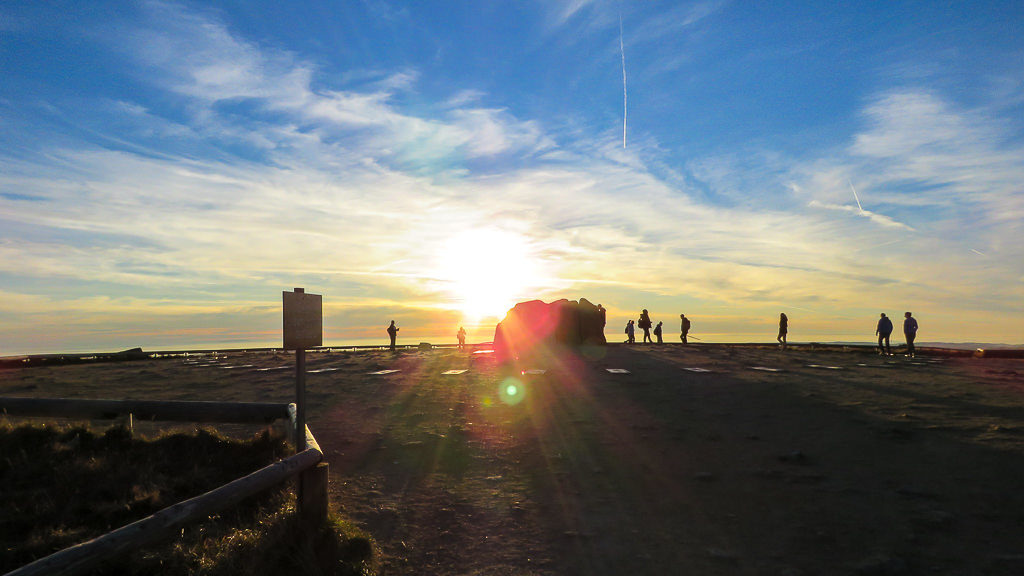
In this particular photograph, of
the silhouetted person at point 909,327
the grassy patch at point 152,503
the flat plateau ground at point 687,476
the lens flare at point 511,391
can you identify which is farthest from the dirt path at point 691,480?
the silhouetted person at point 909,327

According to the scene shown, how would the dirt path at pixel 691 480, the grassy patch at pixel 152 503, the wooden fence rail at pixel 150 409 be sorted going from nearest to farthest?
the grassy patch at pixel 152 503 < the dirt path at pixel 691 480 < the wooden fence rail at pixel 150 409

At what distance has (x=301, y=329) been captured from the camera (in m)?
6.25

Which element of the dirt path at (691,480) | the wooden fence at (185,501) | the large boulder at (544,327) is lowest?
the dirt path at (691,480)

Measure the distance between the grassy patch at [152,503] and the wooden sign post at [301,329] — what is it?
1066 millimetres

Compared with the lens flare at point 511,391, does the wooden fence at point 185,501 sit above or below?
above

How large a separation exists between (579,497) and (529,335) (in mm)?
27779

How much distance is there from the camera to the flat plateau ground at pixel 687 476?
5613 mm

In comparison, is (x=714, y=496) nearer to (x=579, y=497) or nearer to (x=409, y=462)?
(x=579, y=497)

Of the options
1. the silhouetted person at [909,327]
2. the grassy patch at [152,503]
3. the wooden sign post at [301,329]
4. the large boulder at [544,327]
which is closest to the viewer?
the grassy patch at [152,503]

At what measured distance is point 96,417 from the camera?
932cm

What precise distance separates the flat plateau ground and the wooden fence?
3.38 ft

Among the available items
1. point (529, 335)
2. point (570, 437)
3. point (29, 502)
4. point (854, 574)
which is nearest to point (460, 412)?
point (570, 437)

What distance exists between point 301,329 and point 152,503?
303cm

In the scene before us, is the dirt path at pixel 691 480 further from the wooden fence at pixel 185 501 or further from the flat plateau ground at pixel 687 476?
the wooden fence at pixel 185 501
